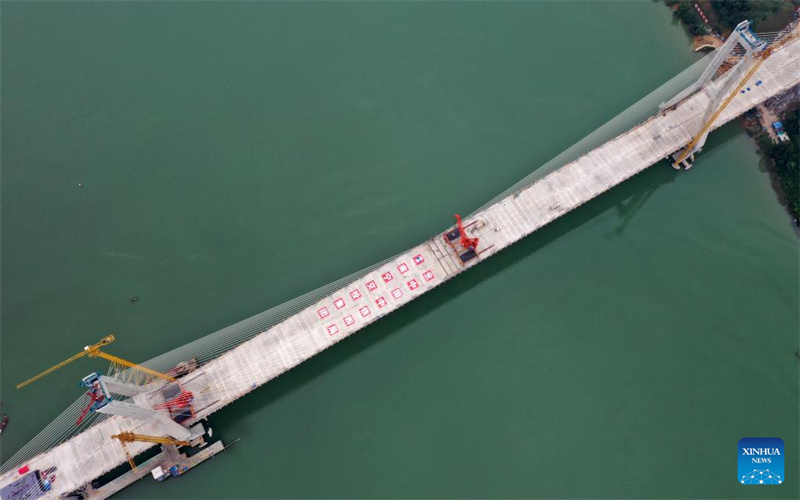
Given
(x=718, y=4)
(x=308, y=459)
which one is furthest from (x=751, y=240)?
(x=308, y=459)

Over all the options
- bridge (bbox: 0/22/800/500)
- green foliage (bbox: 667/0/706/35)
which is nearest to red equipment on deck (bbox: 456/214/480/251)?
bridge (bbox: 0/22/800/500)

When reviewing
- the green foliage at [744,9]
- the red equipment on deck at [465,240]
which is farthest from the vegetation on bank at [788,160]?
the red equipment on deck at [465,240]

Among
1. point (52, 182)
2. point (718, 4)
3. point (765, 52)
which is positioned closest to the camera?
point (765, 52)

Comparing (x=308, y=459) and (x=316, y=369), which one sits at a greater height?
(x=316, y=369)

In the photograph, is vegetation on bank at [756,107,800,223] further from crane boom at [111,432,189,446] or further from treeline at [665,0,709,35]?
crane boom at [111,432,189,446]

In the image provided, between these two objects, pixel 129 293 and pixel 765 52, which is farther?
pixel 129 293

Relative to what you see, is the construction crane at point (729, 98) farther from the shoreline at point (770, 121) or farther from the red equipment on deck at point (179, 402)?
the red equipment on deck at point (179, 402)

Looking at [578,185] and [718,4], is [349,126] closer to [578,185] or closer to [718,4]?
[578,185]
